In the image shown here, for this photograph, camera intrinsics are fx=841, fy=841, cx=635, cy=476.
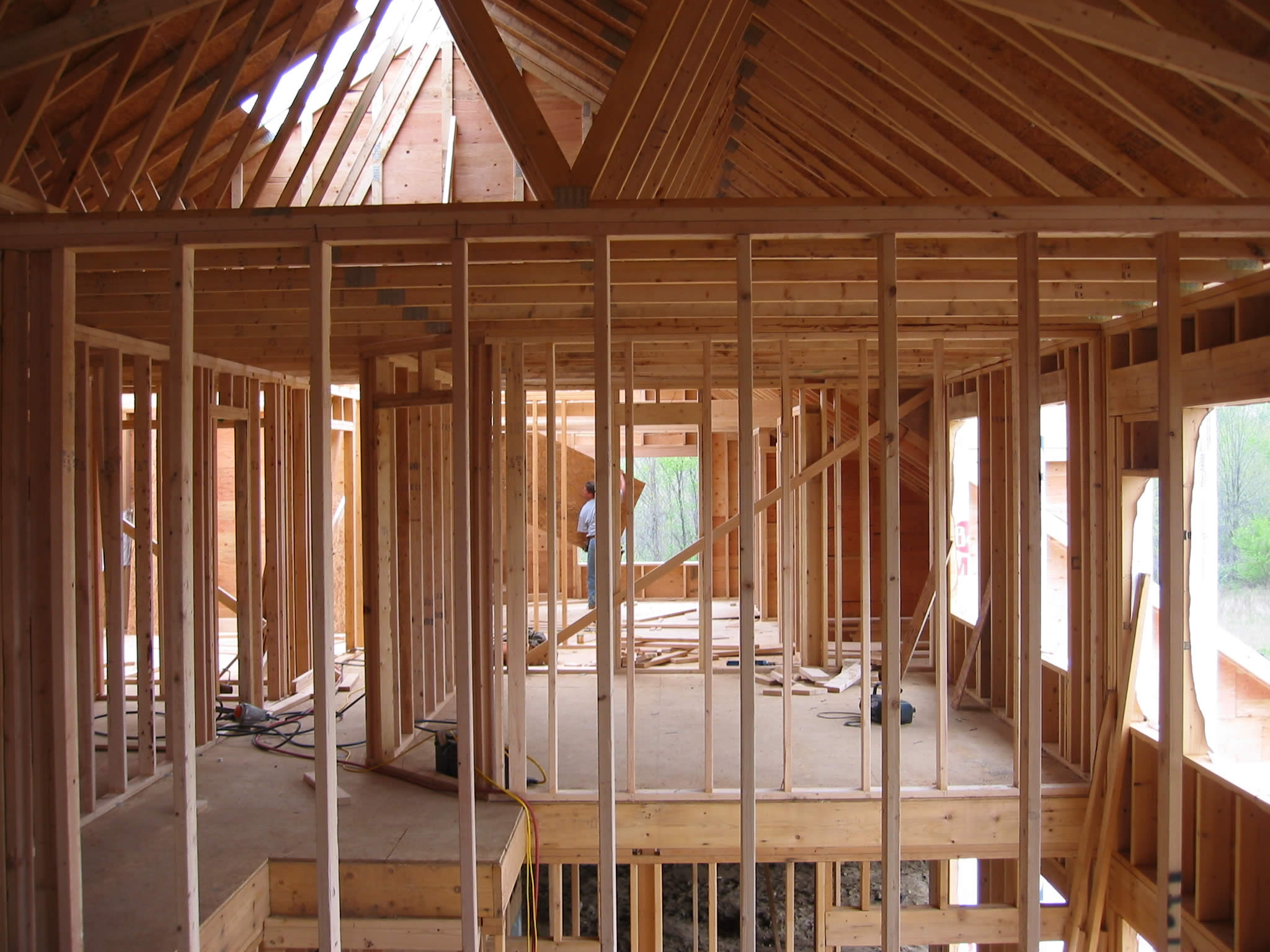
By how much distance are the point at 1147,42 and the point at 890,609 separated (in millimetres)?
2024

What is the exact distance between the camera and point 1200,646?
486 centimetres

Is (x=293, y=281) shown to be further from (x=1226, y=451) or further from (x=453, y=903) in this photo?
(x=1226, y=451)

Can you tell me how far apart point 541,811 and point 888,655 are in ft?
11.2

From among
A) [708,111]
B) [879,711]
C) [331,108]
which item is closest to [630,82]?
[708,111]

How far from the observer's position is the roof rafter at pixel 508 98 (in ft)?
9.34

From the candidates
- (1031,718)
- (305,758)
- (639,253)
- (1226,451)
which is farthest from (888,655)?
(1226,451)

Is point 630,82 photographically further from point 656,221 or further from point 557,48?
point 557,48

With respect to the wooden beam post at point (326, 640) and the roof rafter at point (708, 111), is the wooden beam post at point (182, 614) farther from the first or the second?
the roof rafter at point (708, 111)

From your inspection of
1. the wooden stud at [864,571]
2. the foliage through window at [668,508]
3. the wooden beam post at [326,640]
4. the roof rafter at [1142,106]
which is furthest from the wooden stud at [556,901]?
the foliage through window at [668,508]

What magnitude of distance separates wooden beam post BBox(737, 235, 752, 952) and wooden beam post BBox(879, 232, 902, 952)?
39 centimetres

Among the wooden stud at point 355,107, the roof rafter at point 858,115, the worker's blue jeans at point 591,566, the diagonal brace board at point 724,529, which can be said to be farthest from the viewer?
the worker's blue jeans at point 591,566

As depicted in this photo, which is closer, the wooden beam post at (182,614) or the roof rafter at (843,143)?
the wooden beam post at (182,614)

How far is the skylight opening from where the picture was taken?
704 cm

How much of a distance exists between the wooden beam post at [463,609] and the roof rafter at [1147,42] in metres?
1.97
